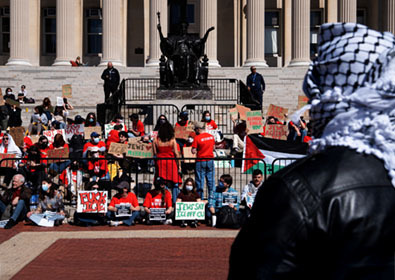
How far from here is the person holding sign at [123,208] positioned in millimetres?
11562

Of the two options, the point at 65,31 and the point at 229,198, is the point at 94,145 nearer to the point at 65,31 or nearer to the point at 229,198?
the point at 229,198

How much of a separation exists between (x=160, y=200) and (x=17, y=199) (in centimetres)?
282

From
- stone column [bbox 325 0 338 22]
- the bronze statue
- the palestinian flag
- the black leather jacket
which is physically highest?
stone column [bbox 325 0 338 22]

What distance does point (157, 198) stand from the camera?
38.9 ft

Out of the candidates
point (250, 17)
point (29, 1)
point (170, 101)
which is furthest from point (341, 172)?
point (29, 1)

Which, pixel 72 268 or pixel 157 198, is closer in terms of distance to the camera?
pixel 72 268

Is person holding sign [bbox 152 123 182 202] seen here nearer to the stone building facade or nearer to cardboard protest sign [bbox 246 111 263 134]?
cardboard protest sign [bbox 246 111 263 134]

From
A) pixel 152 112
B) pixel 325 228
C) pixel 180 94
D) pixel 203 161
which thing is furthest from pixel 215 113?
pixel 325 228

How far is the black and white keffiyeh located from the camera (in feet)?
7.36

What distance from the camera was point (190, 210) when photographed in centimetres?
1156

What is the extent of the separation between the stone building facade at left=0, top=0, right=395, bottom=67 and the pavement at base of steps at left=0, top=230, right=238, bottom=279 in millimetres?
26603

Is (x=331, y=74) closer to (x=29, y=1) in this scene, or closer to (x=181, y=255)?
(x=181, y=255)

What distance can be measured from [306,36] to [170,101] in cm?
1919

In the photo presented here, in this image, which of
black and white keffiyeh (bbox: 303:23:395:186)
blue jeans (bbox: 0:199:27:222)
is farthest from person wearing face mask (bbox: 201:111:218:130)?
black and white keffiyeh (bbox: 303:23:395:186)
